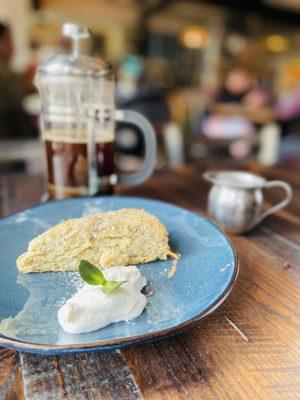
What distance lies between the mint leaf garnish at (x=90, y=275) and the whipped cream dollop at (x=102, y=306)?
2 cm

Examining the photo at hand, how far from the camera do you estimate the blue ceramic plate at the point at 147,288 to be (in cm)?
44

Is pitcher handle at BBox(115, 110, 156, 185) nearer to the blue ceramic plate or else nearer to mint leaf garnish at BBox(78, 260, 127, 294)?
the blue ceramic plate

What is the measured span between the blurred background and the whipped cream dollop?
4.27 feet

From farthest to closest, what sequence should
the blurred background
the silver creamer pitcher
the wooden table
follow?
the blurred background, the silver creamer pitcher, the wooden table

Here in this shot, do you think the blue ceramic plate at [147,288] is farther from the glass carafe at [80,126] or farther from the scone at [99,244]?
the glass carafe at [80,126]

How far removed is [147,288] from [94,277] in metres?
0.10

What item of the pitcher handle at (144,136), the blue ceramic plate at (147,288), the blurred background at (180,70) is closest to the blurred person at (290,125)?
the blurred background at (180,70)

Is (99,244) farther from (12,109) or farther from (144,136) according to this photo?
(12,109)

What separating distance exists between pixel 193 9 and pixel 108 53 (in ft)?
7.94

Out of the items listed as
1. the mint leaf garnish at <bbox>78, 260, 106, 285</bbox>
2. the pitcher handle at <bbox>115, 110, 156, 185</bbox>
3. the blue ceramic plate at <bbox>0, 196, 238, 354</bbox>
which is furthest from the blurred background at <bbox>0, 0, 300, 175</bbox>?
the mint leaf garnish at <bbox>78, 260, 106, 285</bbox>

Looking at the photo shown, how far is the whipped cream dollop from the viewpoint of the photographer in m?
0.46

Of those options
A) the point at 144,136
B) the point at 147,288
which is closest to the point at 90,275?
the point at 147,288

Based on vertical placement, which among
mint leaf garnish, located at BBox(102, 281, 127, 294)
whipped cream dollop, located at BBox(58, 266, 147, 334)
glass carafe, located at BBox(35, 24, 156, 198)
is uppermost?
glass carafe, located at BBox(35, 24, 156, 198)

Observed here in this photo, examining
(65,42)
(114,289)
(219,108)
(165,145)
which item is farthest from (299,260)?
(65,42)
